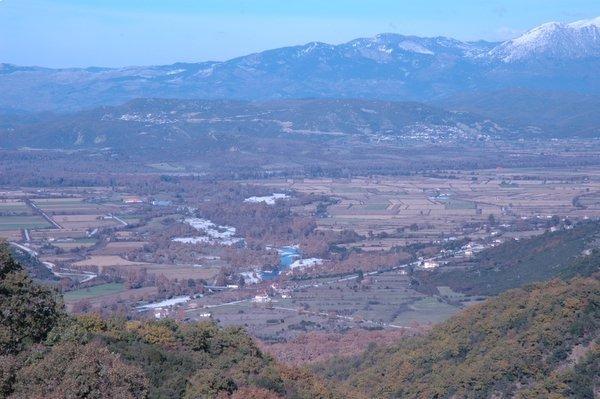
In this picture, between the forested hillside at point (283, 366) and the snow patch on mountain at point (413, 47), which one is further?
the snow patch on mountain at point (413, 47)

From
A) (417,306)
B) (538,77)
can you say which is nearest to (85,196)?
(417,306)

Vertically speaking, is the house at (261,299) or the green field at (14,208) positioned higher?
the green field at (14,208)

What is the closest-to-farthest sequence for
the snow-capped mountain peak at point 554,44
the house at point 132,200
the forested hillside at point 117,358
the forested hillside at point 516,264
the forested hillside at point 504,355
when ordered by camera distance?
the forested hillside at point 117,358 < the forested hillside at point 504,355 < the forested hillside at point 516,264 < the house at point 132,200 < the snow-capped mountain peak at point 554,44

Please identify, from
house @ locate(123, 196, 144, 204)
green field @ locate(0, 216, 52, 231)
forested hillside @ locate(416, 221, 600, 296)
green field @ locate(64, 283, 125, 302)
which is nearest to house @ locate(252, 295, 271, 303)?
green field @ locate(64, 283, 125, 302)

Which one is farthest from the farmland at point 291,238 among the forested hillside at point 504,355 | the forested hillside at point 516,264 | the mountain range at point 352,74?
the mountain range at point 352,74

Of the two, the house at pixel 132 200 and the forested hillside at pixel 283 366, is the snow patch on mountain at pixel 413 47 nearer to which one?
the house at pixel 132 200
